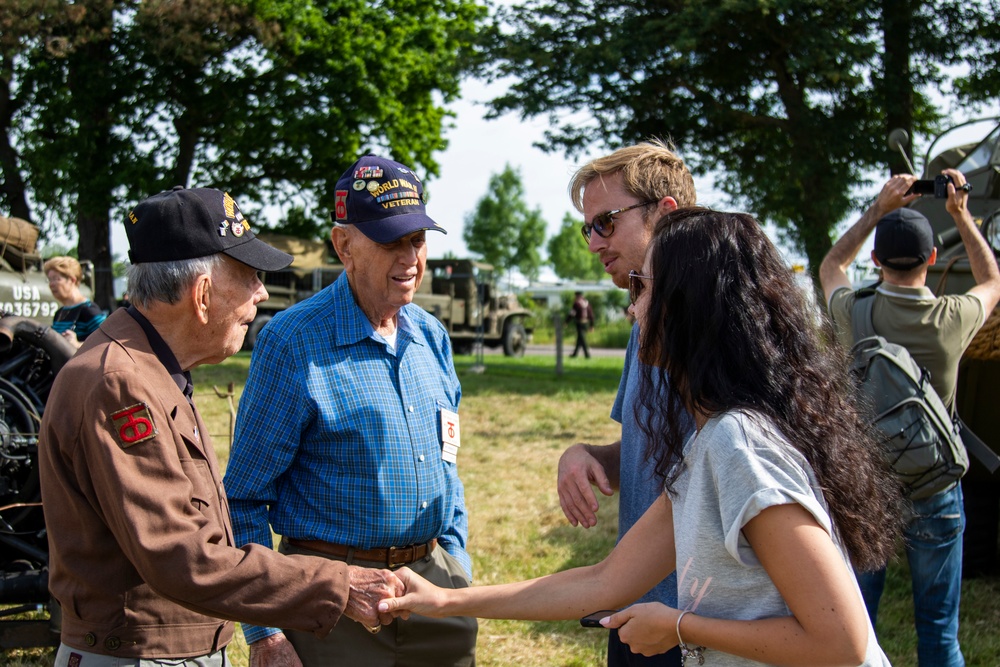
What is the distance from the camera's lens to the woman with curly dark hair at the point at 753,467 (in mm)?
1590

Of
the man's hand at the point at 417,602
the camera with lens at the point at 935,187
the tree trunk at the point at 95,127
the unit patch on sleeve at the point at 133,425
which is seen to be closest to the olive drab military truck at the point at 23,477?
the man's hand at the point at 417,602

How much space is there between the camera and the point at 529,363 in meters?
20.1

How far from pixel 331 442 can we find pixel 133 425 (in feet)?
2.33

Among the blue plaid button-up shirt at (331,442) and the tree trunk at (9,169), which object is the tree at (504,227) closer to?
the tree trunk at (9,169)

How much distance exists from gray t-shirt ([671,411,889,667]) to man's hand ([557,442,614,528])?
2.52 ft

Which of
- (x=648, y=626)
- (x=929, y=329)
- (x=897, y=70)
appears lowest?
(x=648, y=626)

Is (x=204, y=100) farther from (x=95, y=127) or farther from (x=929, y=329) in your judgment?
(x=929, y=329)

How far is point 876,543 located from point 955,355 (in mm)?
2330

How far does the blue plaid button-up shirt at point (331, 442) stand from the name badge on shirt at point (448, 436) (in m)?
0.05

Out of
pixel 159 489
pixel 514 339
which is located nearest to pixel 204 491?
pixel 159 489

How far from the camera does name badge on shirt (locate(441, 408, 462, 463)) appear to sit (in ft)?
9.27

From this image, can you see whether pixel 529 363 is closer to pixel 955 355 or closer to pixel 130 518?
pixel 955 355

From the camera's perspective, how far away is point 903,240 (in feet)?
12.1

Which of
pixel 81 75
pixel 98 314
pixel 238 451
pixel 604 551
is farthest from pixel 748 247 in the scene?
pixel 81 75
